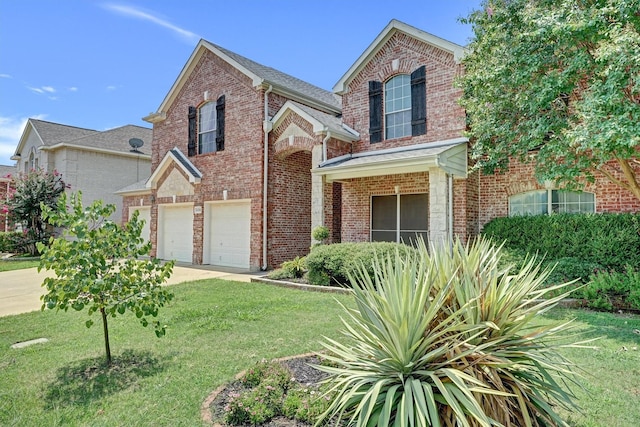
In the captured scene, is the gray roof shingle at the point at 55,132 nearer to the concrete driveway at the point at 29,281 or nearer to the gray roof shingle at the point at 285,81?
the concrete driveway at the point at 29,281

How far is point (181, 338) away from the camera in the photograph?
5469 millimetres

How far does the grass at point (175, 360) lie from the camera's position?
3359mm

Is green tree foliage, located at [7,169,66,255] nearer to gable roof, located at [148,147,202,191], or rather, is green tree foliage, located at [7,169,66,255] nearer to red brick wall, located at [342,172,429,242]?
gable roof, located at [148,147,202,191]

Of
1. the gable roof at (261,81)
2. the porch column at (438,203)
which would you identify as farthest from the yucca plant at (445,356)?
the gable roof at (261,81)

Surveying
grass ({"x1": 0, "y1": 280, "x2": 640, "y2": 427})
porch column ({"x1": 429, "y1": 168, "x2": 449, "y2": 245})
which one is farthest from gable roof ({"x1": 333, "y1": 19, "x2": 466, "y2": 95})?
grass ({"x1": 0, "y1": 280, "x2": 640, "y2": 427})

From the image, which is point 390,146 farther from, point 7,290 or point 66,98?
point 66,98

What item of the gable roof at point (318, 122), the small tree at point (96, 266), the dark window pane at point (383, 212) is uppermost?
the gable roof at point (318, 122)

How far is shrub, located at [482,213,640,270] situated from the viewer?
27.3 ft

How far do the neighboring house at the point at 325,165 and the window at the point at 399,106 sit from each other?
35 millimetres

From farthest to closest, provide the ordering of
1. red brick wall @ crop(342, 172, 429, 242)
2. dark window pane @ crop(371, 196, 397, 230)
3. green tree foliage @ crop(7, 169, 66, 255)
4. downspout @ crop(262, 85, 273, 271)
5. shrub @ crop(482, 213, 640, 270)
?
1. green tree foliage @ crop(7, 169, 66, 255)
2. downspout @ crop(262, 85, 273, 271)
3. dark window pane @ crop(371, 196, 397, 230)
4. red brick wall @ crop(342, 172, 429, 242)
5. shrub @ crop(482, 213, 640, 270)

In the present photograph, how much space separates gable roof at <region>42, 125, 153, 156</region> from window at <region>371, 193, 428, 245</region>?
58.3 feet

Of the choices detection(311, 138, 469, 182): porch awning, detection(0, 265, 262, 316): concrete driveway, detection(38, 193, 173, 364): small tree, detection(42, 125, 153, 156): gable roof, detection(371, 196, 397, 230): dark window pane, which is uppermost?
detection(42, 125, 153, 156): gable roof

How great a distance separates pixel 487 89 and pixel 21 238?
2392 centimetres

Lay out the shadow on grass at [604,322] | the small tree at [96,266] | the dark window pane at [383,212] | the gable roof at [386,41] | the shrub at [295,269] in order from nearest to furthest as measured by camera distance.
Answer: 1. the small tree at [96,266]
2. the shadow on grass at [604,322]
3. the shrub at [295,269]
4. the gable roof at [386,41]
5. the dark window pane at [383,212]
